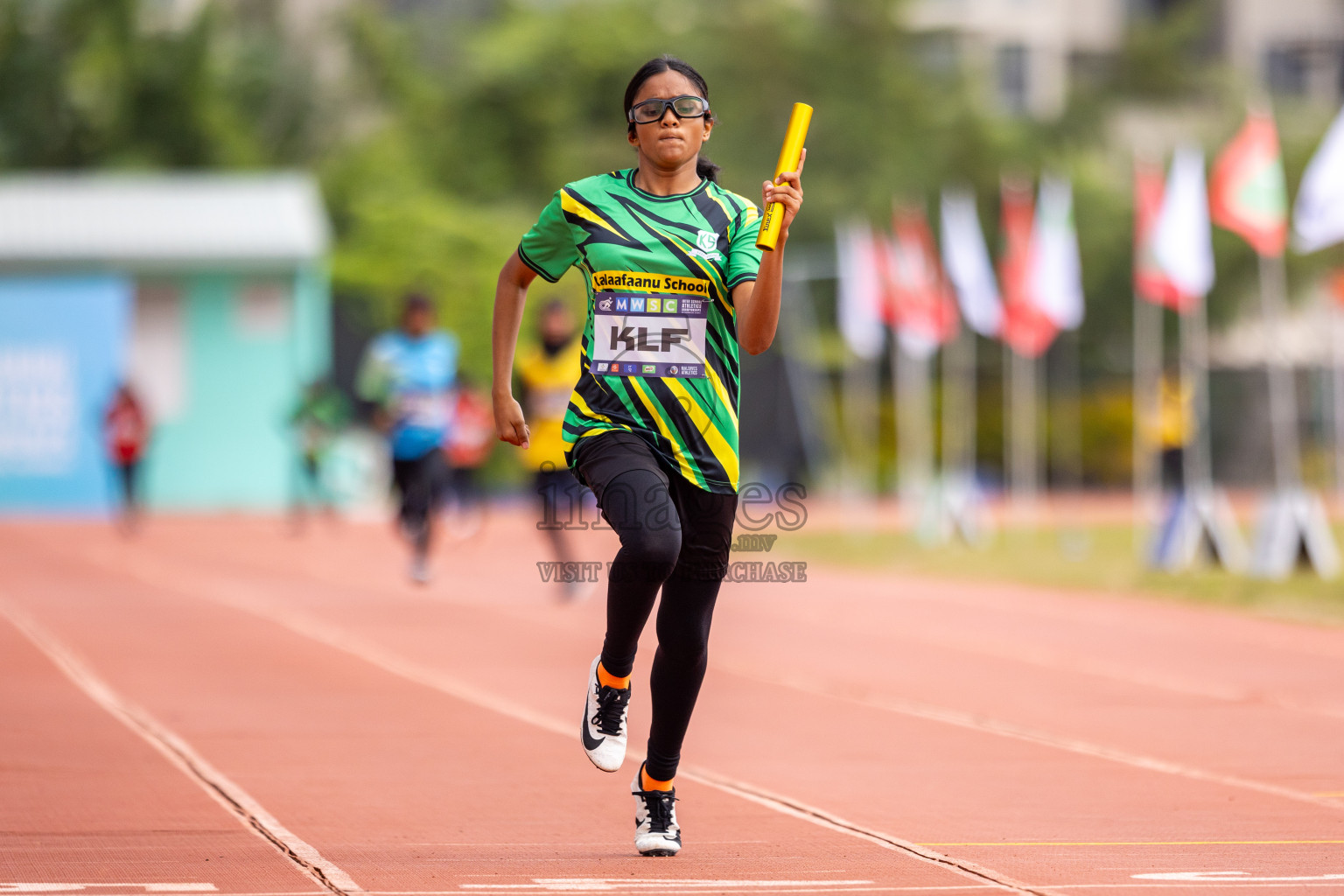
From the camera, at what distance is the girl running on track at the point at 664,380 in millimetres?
5398

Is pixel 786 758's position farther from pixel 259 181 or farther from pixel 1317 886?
pixel 259 181

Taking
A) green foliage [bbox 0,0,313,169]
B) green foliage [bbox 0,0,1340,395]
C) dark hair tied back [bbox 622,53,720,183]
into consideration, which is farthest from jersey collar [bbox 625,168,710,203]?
green foliage [bbox 0,0,313,169]

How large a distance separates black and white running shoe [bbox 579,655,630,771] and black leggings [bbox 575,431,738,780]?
64 mm

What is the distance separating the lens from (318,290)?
33.9m

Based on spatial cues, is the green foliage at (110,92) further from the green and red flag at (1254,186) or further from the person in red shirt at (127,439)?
the green and red flag at (1254,186)

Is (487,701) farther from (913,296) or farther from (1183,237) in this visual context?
(913,296)

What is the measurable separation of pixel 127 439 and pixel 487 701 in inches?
679

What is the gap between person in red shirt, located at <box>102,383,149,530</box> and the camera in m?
25.1

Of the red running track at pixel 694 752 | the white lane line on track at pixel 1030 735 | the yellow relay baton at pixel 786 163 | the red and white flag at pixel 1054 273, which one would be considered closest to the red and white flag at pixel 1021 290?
the red and white flag at pixel 1054 273

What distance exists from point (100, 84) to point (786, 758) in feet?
135

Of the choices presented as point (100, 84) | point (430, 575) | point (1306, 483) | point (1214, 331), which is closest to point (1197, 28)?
point (1214, 331)

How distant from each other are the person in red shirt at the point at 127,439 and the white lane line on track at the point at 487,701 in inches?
302

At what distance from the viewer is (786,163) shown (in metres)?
5.18

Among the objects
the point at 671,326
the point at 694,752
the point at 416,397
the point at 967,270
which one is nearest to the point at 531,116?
the point at 967,270
